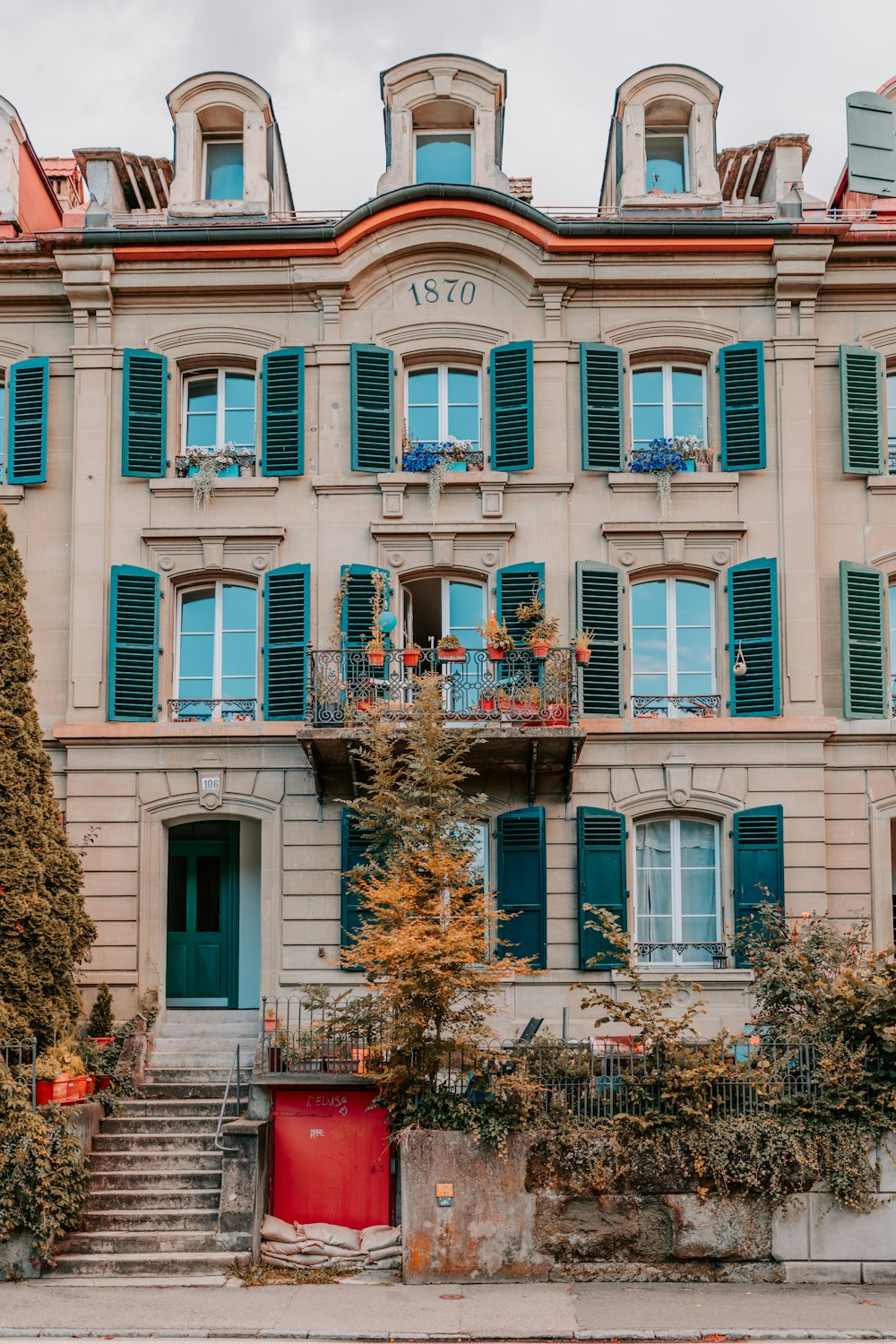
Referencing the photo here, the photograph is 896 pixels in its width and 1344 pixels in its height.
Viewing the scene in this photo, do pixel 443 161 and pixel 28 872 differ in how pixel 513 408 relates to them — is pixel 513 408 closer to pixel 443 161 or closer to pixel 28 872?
pixel 443 161

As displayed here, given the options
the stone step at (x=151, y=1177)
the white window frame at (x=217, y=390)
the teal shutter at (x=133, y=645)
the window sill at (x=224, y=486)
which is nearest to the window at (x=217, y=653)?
the teal shutter at (x=133, y=645)

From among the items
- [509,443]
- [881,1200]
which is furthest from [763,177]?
[881,1200]

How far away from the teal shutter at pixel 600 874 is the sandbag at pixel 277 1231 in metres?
5.28

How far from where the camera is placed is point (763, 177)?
22.0m

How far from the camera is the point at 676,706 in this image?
1991 cm

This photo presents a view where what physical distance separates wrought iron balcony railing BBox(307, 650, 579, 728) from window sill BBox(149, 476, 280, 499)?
2536 millimetres

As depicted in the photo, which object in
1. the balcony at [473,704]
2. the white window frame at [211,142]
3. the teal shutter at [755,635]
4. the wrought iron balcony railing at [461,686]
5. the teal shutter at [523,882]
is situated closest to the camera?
the balcony at [473,704]

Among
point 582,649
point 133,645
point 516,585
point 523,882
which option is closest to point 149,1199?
point 523,882

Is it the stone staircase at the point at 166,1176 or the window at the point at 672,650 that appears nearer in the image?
the stone staircase at the point at 166,1176

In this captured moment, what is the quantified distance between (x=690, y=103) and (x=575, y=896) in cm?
1139

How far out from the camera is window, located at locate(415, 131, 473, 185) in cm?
2136

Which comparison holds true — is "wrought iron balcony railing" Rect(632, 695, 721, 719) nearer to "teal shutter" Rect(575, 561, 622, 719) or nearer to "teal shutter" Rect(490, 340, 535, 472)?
"teal shutter" Rect(575, 561, 622, 719)

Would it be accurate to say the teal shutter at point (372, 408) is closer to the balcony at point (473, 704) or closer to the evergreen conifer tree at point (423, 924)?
the balcony at point (473, 704)

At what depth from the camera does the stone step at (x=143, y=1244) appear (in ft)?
48.5
